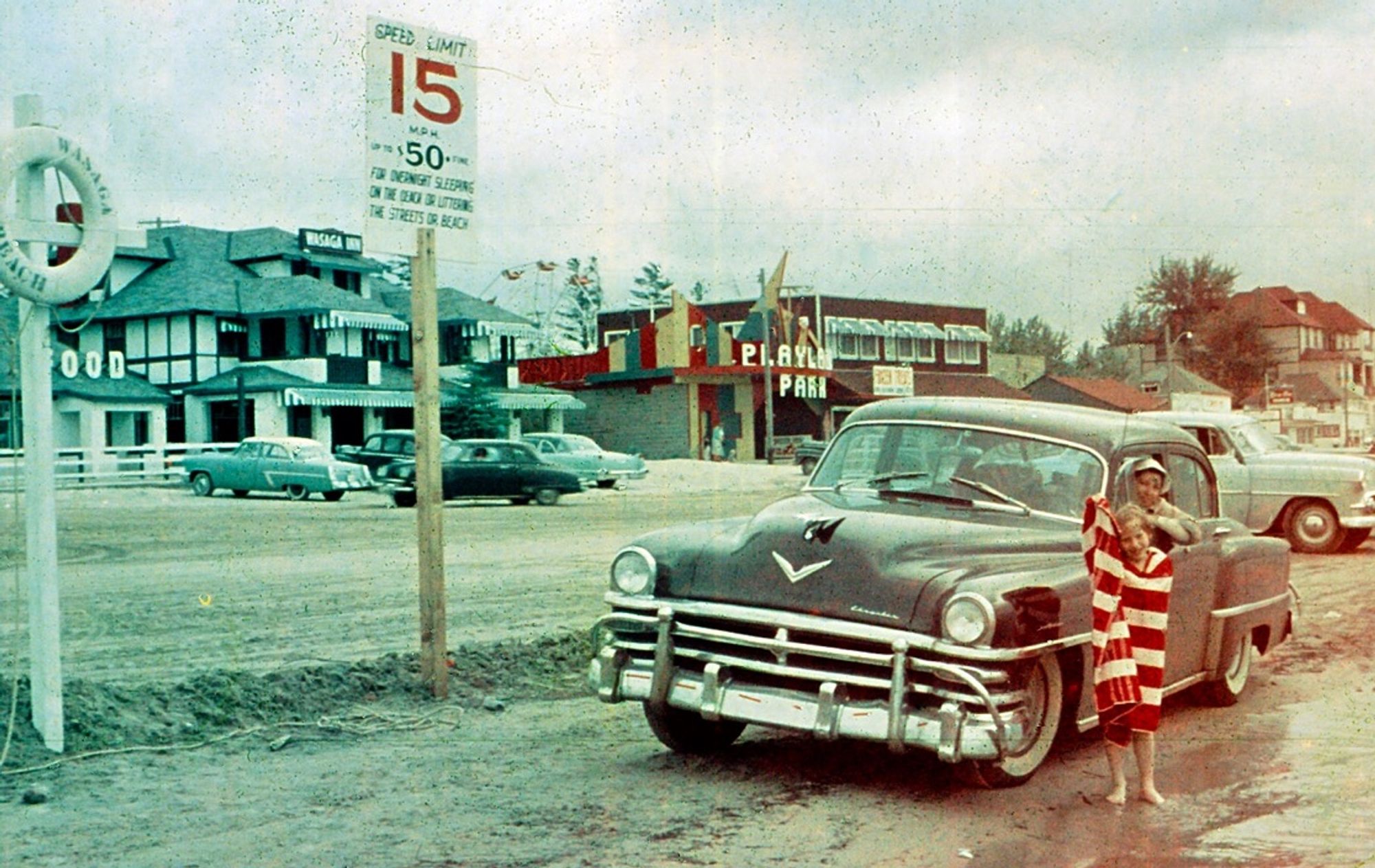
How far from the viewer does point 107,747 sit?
6844 millimetres

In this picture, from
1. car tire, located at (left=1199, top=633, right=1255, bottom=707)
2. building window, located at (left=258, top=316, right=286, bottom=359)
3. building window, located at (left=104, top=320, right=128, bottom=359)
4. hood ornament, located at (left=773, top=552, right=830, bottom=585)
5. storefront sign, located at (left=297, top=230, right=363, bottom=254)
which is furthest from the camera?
storefront sign, located at (left=297, top=230, right=363, bottom=254)

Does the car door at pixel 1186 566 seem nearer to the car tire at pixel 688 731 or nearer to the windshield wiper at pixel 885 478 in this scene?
the windshield wiper at pixel 885 478

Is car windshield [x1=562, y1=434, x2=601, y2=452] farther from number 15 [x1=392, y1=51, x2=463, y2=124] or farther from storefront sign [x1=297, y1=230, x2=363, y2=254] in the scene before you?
number 15 [x1=392, y1=51, x2=463, y2=124]

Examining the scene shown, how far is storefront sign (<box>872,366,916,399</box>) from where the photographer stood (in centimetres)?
5241

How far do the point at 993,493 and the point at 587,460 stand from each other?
32144 millimetres

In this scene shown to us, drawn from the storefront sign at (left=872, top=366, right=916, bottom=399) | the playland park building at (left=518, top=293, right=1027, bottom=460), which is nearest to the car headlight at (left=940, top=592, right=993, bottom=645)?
the storefront sign at (left=872, top=366, right=916, bottom=399)

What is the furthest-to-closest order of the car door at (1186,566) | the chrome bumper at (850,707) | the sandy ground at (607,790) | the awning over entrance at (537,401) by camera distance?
the awning over entrance at (537,401) < the car door at (1186,566) < the chrome bumper at (850,707) < the sandy ground at (607,790)

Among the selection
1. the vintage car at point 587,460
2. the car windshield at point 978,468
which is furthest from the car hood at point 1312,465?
the vintage car at point 587,460

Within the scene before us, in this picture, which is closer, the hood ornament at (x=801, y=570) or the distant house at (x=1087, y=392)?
the hood ornament at (x=801, y=570)

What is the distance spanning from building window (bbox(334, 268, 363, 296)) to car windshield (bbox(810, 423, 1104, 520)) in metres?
47.4

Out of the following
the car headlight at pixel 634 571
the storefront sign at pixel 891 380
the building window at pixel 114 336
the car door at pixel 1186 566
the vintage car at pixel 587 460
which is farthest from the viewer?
the storefront sign at pixel 891 380

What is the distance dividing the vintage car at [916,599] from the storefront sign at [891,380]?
43790mm

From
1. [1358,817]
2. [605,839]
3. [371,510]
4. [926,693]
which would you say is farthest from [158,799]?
[371,510]

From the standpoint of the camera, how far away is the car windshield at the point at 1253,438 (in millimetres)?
17500
